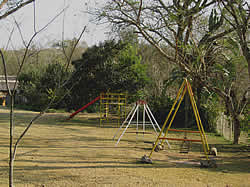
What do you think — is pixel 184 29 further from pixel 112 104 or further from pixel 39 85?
pixel 39 85

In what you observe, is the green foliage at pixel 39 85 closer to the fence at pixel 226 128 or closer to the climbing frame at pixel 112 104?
the climbing frame at pixel 112 104

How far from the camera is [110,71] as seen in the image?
16.9 metres

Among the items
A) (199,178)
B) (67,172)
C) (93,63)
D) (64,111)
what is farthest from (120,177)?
(64,111)

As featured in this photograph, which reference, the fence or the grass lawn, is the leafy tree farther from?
the grass lawn

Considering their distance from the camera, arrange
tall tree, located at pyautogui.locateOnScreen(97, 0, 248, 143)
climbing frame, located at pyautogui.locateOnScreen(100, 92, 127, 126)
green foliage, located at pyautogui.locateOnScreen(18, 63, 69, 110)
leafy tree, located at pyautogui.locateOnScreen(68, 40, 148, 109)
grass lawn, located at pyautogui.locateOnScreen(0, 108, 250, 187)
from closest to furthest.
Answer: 1. grass lawn, located at pyautogui.locateOnScreen(0, 108, 250, 187)
2. tall tree, located at pyautogui.locateOnScreen(97, 0, 248, 143)
3. climbing frame, located at pyautogui.locateOnScreen(100, 92, 127, 126)
4. leafy tree, located at pyautogui.locateOnScreen(68, 40, 148, 109)
5. green foliage, located at pyautogui.locateOnScreen(18, 63, 69, 110)

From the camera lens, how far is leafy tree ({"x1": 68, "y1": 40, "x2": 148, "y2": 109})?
55.6ft

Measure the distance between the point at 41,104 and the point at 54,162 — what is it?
15.8m

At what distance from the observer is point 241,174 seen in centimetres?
597

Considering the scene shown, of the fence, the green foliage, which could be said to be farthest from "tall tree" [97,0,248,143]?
the green foliage

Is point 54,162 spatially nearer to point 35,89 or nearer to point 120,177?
point 120,177

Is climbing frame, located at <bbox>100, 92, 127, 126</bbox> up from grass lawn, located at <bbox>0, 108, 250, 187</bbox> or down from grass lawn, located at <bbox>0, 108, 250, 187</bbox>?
up

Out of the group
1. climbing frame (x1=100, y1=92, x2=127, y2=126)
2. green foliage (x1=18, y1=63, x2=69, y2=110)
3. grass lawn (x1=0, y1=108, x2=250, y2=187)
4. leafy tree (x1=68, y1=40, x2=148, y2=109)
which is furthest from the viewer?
green foliage (x1=18, y1=63, x2=69, y2=110)

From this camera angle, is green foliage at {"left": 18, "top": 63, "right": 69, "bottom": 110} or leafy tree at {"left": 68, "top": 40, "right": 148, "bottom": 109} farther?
green foliage at {"left": 18, "top": 63, "right": 69, "bottom": 110}

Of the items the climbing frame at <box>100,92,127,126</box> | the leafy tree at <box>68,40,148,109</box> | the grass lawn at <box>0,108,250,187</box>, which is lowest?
the grass lawn at <box>0,108,250,187</box>
